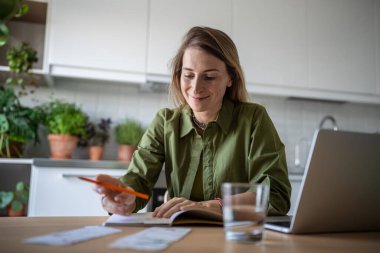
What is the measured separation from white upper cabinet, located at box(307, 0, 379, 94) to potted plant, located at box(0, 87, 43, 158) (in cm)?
206

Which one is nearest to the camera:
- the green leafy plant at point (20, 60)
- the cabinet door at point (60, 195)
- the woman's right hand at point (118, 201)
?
the woman's right hand at point (118, 201)

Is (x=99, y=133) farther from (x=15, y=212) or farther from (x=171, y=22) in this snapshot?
(x=171, y=22)

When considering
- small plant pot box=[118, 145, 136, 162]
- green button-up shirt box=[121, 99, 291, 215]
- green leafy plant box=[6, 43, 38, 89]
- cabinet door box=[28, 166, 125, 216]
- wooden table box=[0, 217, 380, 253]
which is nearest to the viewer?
wooden table box=[0, 217, 380, 253]

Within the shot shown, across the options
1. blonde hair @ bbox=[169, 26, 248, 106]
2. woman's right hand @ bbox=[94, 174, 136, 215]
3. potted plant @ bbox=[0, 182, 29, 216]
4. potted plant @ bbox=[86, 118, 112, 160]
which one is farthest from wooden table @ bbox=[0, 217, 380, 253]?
potted plant @ bbox=[86, 118, 112, 160]

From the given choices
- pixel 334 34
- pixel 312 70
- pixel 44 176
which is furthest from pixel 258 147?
pixel 334 34

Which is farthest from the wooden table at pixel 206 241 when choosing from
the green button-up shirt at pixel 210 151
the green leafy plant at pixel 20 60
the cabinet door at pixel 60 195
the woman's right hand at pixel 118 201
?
the green leafy plant at pixel 20 60

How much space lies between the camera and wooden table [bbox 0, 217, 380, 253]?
548mm

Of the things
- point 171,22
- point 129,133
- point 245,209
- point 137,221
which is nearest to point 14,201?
point 129,133

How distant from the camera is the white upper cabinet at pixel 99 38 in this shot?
8.11 feet

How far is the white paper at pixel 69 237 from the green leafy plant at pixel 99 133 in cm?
204

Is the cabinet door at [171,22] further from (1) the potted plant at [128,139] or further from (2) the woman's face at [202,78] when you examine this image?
(2) the woman's face at [202,78]

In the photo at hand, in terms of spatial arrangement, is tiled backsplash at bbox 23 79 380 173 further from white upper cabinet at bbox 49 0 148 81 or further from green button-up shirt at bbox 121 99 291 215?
green button-up shirt at bbox 121 99 291 215

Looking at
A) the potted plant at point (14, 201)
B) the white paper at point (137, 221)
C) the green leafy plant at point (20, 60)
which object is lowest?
the potted plant at point (14, 201)

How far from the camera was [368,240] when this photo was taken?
28.7 inches
